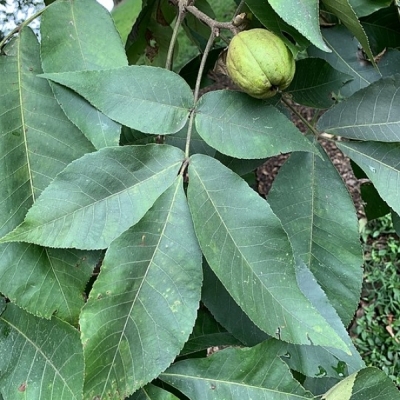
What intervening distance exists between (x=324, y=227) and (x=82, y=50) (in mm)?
400

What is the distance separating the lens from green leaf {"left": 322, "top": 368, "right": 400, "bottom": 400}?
660 millimetres

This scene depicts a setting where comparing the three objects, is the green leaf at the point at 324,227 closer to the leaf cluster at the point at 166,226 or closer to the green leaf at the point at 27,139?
the leaf cluster at the point at 166,226

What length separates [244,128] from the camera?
0.65m

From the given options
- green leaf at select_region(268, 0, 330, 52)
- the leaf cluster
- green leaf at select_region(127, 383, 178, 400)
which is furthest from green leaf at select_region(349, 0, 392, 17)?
green leaf at select_region(127, 383, 178, 400)

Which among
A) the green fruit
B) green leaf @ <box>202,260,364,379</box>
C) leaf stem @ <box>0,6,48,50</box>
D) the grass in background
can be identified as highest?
leaf stem @ <box>0,6,48,50</box>

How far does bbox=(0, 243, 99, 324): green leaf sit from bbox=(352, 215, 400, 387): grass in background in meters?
1.47

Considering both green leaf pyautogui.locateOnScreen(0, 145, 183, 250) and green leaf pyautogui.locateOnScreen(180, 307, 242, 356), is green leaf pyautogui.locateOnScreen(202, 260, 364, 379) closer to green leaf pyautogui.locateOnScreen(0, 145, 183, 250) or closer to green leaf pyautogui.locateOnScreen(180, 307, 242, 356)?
green leaf pyautogui.locateOnScreen(180, 307, 242, 356)

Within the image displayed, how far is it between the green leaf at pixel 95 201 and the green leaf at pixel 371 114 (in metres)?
0.30

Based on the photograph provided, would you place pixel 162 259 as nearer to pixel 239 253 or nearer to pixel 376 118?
pixel 239 253

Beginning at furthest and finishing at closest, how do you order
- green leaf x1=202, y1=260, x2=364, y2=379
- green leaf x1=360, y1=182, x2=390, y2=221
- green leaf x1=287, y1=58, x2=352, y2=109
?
1. green leaf x1=360, y1=182, x2=390, y2=221
2. green leaf x1=287, y1=58, x2=352, y2=109
3. green leaf x1=202, y1=260, x2=364, y2=379

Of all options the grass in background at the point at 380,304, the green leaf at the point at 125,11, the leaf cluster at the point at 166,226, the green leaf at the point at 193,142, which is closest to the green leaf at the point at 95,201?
the leaf cluster at the point at 166,226

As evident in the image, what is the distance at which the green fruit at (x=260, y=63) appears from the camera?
0.62 metres

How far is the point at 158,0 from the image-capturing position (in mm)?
1085

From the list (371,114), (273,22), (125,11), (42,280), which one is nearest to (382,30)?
(371,114)
